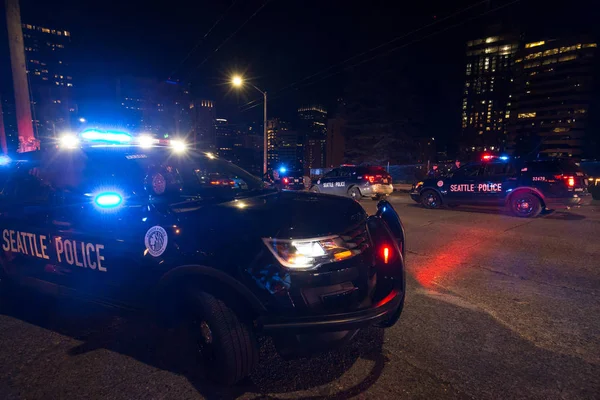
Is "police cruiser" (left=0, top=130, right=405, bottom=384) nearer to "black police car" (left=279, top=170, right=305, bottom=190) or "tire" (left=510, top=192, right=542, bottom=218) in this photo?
"black police car" (left=279, top=170, right=305, bottom=190)

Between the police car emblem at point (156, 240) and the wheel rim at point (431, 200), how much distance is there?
10242mm

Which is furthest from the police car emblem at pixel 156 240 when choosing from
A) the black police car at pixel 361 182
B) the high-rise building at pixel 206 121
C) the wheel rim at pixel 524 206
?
the high-rise building at pixel 206 121

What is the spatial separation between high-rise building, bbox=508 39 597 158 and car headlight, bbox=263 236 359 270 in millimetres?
134969

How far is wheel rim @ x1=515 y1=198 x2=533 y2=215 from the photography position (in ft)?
29.9

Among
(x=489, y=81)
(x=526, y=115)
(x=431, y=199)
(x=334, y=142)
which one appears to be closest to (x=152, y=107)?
(x=334, y=142)

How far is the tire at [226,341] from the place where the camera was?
228 centimetres

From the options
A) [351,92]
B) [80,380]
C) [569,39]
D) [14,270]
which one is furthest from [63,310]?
[569,39]

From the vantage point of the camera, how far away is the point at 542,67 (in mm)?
128625

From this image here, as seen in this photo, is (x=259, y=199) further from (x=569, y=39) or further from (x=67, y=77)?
(x=569, y=39)

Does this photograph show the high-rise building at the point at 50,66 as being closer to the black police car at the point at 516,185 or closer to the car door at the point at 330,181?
the car door at the point at 330,181

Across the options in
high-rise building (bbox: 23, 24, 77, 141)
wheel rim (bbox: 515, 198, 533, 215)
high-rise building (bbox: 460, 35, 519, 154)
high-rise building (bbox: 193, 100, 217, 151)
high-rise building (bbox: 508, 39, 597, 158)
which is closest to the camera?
wheel rim (bbox: 515, 198, 533, 215)

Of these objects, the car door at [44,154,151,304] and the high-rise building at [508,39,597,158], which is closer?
the car door at [44,154,151,304]

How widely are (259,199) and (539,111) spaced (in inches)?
6273

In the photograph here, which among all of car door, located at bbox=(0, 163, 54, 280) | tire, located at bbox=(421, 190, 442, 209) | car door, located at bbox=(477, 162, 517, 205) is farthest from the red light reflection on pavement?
tire, located at bbox=(421, 190, 442, 209)
